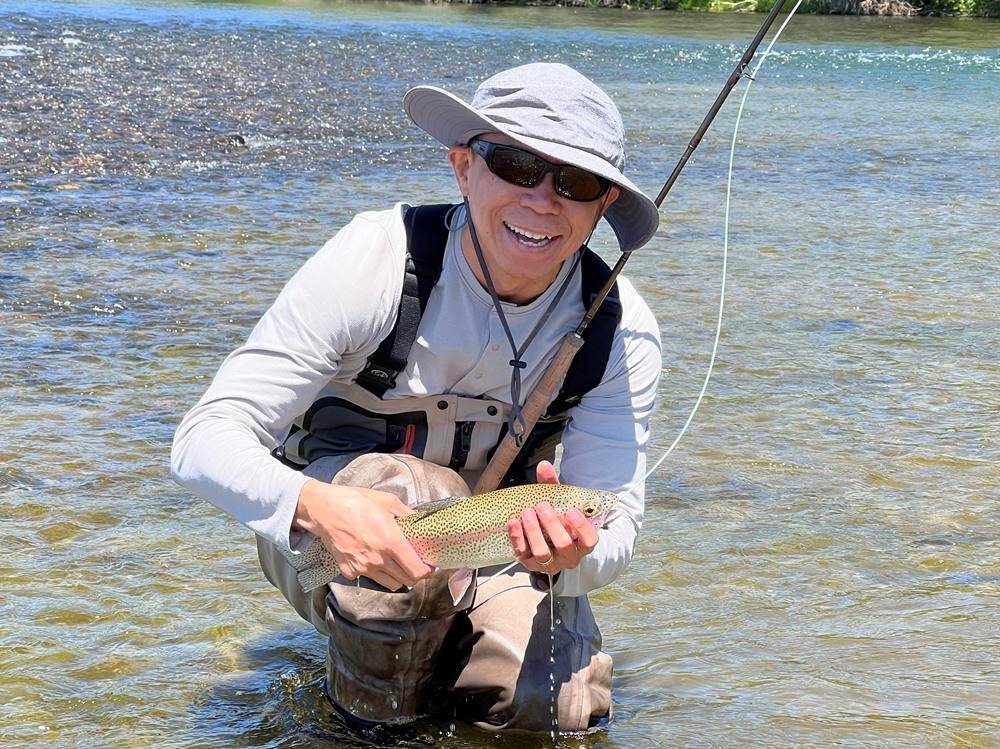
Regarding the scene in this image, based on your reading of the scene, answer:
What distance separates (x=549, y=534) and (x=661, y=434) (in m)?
3.49

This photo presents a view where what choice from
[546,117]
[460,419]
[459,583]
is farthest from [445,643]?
[546,117]

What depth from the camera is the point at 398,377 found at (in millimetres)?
3396

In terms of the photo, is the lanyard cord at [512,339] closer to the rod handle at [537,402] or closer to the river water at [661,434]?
the rod handle at [537,402]

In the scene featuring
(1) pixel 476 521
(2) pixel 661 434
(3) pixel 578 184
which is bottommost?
(2) pixel 661 434

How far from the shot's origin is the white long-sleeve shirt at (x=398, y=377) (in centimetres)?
295

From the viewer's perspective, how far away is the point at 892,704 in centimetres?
376

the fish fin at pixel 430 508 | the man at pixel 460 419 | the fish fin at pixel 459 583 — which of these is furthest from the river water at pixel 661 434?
the fish fin at pixel 430 508

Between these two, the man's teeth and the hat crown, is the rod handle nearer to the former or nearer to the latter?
the man's teeth

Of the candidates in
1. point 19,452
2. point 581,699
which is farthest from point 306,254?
point 581,699

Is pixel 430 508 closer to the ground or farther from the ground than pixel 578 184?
closer to the ground

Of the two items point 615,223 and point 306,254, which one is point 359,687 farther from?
point 306,254

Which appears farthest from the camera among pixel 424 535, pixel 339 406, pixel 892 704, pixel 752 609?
pixel 752 609

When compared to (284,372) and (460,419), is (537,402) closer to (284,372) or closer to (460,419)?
(460,419)

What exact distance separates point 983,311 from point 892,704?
5655 millimetres
